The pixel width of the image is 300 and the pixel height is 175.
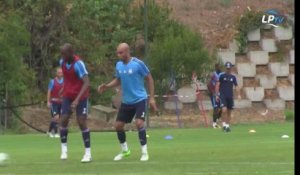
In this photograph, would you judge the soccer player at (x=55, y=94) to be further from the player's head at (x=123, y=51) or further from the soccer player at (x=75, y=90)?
the player's head at (x=123, y=51)

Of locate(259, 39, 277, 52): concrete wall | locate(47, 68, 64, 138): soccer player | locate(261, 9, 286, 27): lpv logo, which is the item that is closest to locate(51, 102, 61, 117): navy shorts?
locate(47, 68, 64, 138): soccer player

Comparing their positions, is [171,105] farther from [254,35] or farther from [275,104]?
[254,35]

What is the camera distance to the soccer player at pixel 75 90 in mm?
12961

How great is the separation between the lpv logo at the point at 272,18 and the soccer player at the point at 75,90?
2926cm

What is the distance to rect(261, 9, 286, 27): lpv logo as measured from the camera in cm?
4188

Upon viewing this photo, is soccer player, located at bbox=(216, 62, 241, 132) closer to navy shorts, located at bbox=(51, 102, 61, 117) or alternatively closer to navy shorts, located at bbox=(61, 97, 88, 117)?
navy shorts, located at bbox=(51, 102, 61, 117)

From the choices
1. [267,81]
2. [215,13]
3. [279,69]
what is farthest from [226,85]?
[215,13]

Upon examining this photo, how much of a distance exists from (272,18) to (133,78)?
30890mm

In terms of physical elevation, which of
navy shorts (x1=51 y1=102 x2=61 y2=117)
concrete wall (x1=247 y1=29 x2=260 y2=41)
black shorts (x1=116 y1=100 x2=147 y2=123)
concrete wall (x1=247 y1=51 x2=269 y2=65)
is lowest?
navy shorts (x1=51 y1=102 x2=61 y2=117)

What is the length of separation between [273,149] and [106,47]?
22131mm

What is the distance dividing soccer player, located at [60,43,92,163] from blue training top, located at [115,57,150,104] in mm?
590

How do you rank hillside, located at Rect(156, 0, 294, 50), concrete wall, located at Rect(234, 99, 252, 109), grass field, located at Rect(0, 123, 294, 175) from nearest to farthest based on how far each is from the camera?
grass field, located at Rect(0, 123, 294, 175), concrete wall, located at Rect(234, 99, 252, 109), hillside, located at Rect(156, 0, 294, 50)

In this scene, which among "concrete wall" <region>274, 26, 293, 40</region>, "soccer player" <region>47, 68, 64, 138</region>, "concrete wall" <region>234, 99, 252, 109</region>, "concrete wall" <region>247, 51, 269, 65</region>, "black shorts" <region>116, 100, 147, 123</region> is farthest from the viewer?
"concrete wall" <region>274, 26, 293, 40</region>
